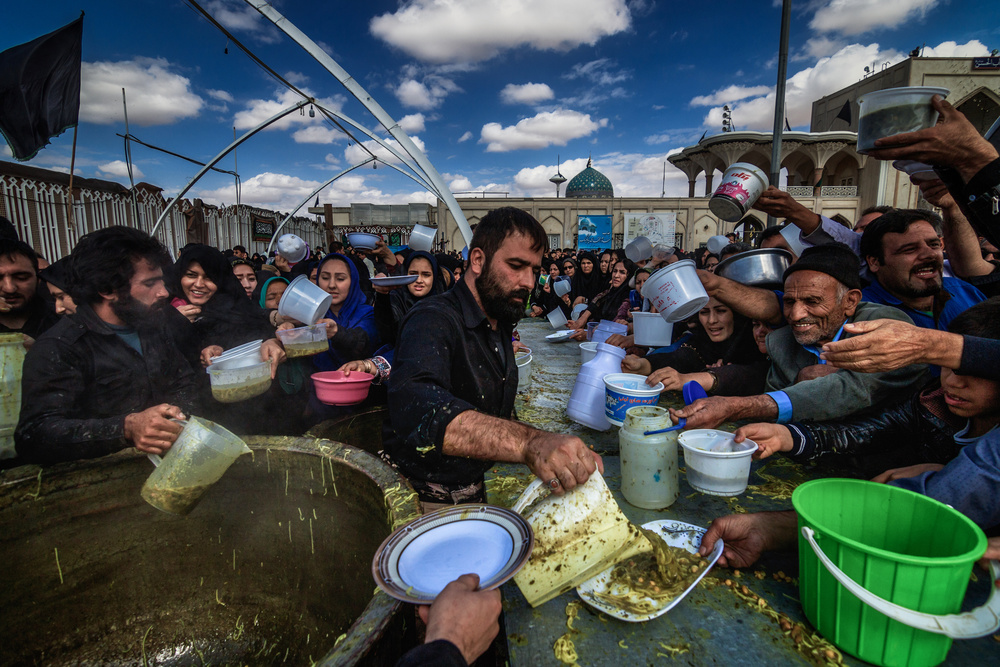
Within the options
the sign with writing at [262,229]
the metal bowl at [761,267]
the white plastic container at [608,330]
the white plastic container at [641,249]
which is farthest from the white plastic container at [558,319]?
the sign with writing at [262,229]

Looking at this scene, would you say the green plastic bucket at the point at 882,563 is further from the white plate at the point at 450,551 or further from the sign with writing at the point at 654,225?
the sign with writing at the point at 654,225

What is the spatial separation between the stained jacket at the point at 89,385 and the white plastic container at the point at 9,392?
0.05 meters

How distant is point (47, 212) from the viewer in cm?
952

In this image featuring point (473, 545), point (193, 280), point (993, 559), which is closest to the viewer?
point (993, 559)

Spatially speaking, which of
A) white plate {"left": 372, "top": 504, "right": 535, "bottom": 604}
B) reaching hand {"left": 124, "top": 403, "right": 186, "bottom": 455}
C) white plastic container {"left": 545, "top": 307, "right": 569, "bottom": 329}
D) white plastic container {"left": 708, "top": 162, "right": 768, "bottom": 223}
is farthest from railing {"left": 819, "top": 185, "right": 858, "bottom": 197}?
reaching hand {"left": 124, "top": 403, "right": 186, "bottom": 455}

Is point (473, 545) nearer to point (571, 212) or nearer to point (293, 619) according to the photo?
point (293, 619)

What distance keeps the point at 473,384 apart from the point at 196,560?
1806 mm

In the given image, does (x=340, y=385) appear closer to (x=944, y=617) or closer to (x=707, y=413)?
(x=707, y=413)

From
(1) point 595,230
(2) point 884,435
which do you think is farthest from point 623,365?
(1) point 595,230

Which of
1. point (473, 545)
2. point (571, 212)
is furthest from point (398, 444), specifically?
point (571, 212)

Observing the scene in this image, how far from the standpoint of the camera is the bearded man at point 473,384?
1590 mm

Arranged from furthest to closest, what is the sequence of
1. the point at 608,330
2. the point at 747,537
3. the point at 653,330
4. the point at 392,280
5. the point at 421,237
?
1. the point at 421,237
2. the point at 608,330
3. the point at 653,330
4. the point at 392,280
5. the point at 747,537

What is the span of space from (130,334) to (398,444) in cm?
185

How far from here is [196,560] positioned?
94.8 inches
